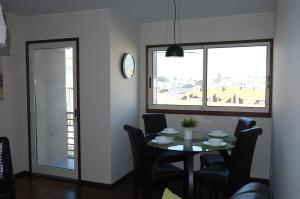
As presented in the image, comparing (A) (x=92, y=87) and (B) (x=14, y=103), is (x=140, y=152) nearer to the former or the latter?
(A) (x=92, y=87)

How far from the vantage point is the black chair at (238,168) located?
2.58 metres

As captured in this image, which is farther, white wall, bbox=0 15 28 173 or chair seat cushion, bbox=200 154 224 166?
white wall, bbox=0 15 28 173

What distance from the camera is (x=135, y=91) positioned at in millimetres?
4504

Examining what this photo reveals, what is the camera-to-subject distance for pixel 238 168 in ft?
8.80

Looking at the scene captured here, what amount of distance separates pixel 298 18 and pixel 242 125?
6.69 feet

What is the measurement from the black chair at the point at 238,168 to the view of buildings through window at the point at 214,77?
4.83 feet

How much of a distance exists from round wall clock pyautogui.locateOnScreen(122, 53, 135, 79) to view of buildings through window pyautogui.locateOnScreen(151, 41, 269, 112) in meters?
0.46

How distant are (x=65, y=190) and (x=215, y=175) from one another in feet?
6.72

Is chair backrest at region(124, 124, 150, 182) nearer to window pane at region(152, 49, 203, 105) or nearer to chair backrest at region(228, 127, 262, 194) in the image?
chair backrest at region(228, 127, 262, 194)

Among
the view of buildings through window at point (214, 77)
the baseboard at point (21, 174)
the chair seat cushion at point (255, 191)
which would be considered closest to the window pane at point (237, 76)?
the view of buildings through window at point (214, 77)

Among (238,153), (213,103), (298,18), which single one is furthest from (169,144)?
(298,18)

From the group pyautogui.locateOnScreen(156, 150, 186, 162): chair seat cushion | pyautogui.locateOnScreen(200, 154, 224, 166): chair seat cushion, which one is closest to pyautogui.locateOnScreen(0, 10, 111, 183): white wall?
pyautogui.locateOnScreen(156, 150, 186, 162): chair seat cushion

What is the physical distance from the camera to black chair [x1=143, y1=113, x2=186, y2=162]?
11.9 ft

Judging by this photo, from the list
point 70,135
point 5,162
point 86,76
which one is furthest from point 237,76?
point 5,162
